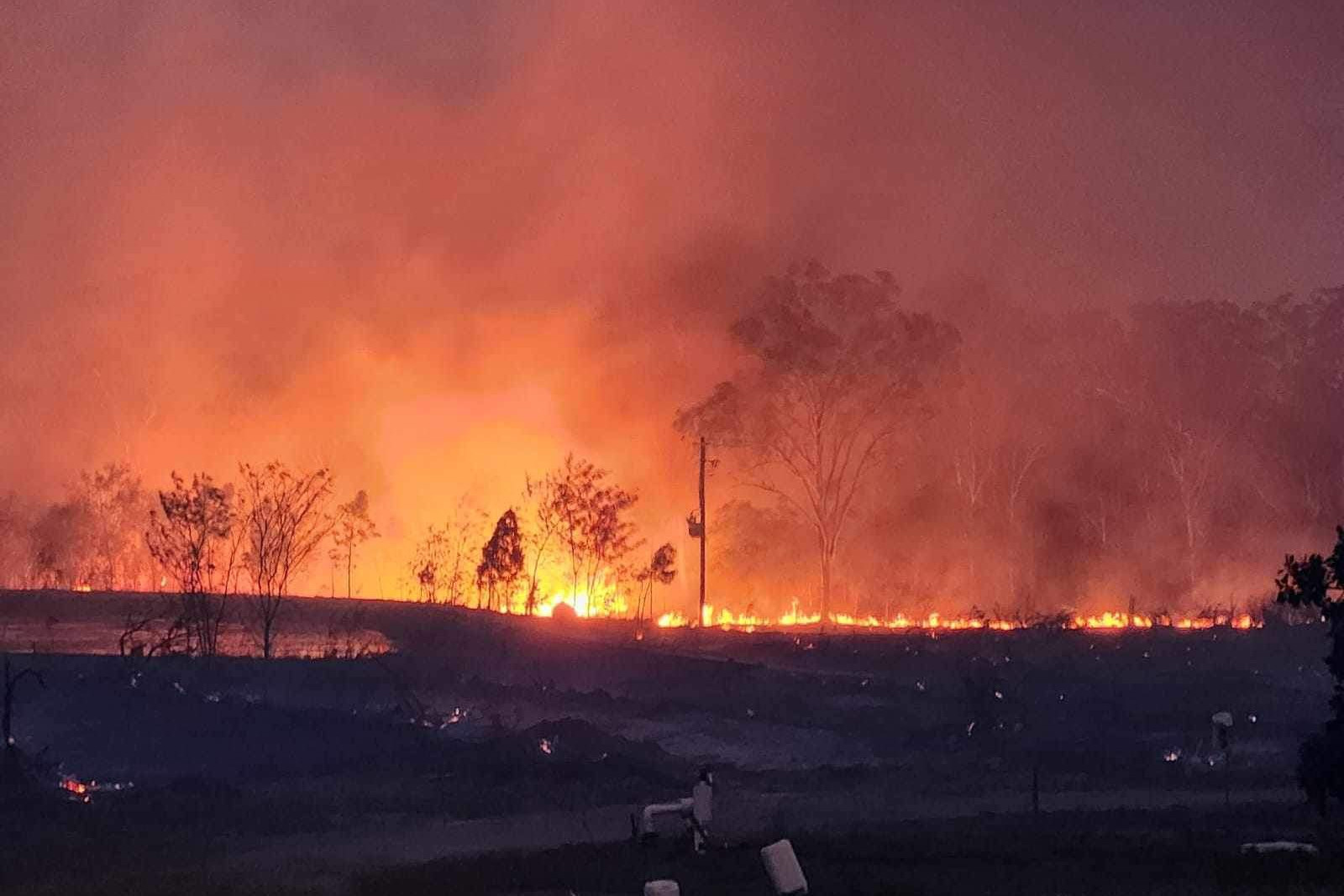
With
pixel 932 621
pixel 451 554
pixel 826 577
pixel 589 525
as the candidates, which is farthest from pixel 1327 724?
pixel 451 554

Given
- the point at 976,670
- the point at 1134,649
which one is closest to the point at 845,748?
the point at 976,670

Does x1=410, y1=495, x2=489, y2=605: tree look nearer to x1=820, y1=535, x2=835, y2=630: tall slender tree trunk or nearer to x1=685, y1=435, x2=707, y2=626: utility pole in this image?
x1=685, y1=435, x2=707, y2=626: utility pole

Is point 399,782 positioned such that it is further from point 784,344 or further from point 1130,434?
point 1130,434

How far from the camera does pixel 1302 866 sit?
64.4ft

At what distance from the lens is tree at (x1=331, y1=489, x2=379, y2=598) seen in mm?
74188

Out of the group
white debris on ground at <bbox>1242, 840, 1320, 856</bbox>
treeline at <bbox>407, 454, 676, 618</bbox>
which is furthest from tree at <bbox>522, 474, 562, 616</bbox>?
white debris on ground at <bbox>1242, 840, 1320, 856</bbox>

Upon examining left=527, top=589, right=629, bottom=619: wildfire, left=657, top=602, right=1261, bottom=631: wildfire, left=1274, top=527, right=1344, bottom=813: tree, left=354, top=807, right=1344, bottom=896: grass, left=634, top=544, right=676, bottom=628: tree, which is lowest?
left=354, top=807, right=1344, bottom=896: grass

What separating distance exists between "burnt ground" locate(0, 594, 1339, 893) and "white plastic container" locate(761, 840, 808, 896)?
122 centimetres

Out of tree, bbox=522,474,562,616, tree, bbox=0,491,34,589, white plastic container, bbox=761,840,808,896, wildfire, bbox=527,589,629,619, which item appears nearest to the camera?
white plastic container, bbox=761,840,808,896

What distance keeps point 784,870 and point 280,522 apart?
145ft

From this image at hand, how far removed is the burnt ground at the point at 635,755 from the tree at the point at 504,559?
6.41 m

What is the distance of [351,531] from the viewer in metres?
74.4

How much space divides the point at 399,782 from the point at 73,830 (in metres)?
7.46

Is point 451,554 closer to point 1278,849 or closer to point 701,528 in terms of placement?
point 701,528
